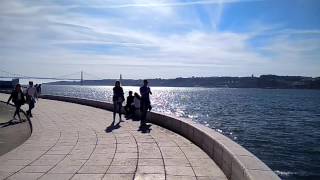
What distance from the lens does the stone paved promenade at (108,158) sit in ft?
22.1

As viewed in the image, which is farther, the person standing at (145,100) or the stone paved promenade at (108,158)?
the person standing at (145,100)

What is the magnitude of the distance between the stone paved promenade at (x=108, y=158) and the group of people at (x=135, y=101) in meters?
2.28

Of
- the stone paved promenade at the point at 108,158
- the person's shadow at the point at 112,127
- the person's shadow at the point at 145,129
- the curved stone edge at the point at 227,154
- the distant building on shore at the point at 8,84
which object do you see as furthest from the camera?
the distant building on shore at the point at 8,84

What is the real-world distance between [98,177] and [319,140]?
2360 cm

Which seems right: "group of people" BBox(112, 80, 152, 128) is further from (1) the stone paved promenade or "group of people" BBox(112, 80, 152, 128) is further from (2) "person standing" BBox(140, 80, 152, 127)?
(1) the stone paved promenade

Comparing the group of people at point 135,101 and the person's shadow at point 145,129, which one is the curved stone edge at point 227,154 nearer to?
the person's shadow at point 145,129

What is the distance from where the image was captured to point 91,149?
356 inches

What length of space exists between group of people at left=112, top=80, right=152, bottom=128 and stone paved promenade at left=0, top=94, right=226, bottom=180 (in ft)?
7.47

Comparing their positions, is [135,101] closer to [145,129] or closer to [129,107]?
[129,107]

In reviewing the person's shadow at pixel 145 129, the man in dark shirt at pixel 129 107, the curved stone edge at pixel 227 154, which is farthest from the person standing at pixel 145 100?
the man in dark shirt at pixel 129 107

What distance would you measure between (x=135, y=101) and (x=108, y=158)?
8416 millimetres

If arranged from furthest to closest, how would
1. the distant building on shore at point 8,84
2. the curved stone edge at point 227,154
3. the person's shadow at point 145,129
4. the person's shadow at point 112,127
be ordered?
1. the distant building on shore at point 8,84
2. the person's shadow at point 112,127
3. the person's shadow at point 145,129
4. the curved stone edge at point 227,154

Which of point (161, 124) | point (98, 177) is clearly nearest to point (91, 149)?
point (98, 177)

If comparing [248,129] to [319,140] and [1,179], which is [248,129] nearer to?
[319,140]
